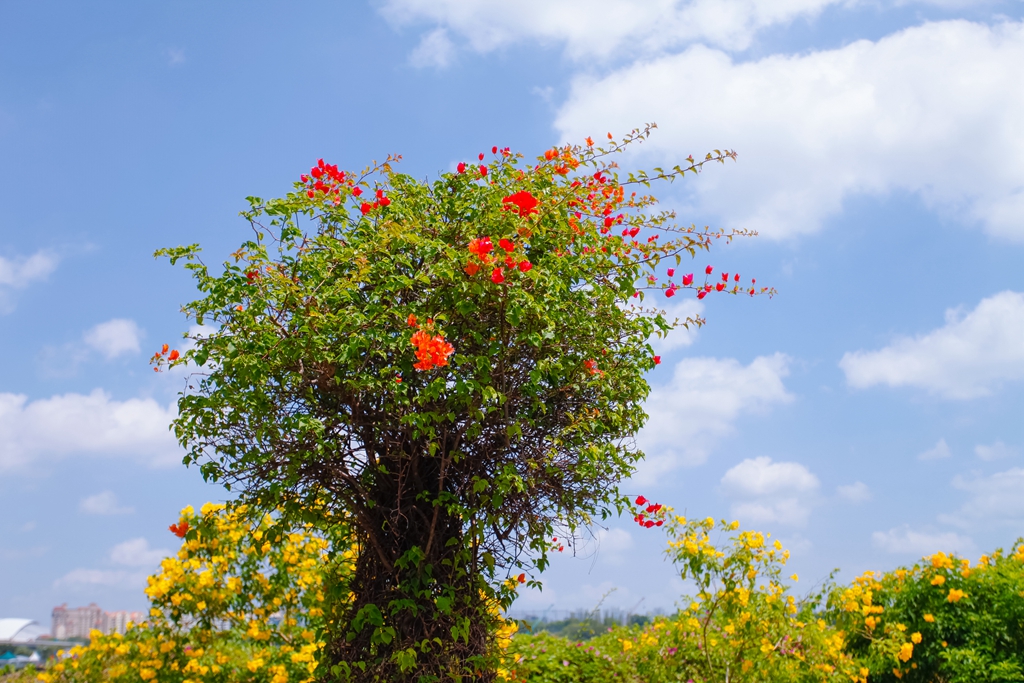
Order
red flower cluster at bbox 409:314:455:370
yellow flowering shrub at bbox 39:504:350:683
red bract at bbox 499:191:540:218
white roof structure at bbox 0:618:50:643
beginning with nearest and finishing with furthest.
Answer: red flower cluster at bbox 409:314:455:370, red bract at bbox 499:191:540:218, yellow flowering shrub at bbox 39:504:350:683, white roof structure at bbox 0:618:50:643

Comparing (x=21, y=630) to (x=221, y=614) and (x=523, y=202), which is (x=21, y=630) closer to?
(x=221, y=614)

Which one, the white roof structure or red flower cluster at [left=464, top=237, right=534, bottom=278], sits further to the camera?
the white roof structure

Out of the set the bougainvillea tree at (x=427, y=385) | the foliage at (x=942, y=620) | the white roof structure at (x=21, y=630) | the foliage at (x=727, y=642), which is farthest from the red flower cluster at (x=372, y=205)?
the white roof structure at (x=21, y=630)

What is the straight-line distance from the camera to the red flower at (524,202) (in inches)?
154

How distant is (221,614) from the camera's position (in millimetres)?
6680

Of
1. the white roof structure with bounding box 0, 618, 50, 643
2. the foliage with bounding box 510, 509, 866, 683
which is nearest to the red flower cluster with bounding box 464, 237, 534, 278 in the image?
the foliage with bounding box 510, 509, 866, 683

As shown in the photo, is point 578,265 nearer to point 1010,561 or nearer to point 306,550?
point 306,550

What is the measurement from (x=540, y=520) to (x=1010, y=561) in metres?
5.63

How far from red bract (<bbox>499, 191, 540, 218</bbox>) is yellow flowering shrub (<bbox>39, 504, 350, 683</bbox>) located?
3872 mm

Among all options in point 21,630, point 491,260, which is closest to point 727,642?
point 491,260

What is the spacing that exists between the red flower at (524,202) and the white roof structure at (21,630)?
9.58 m

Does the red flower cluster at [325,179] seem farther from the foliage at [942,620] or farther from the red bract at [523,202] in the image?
the foliage at [942,620]

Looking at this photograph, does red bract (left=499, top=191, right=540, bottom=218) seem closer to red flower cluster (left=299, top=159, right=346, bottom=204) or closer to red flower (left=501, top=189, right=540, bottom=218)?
red flower (left=501, top=189, right=540, bottom=218)

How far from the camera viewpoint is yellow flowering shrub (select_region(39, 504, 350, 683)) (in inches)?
257
